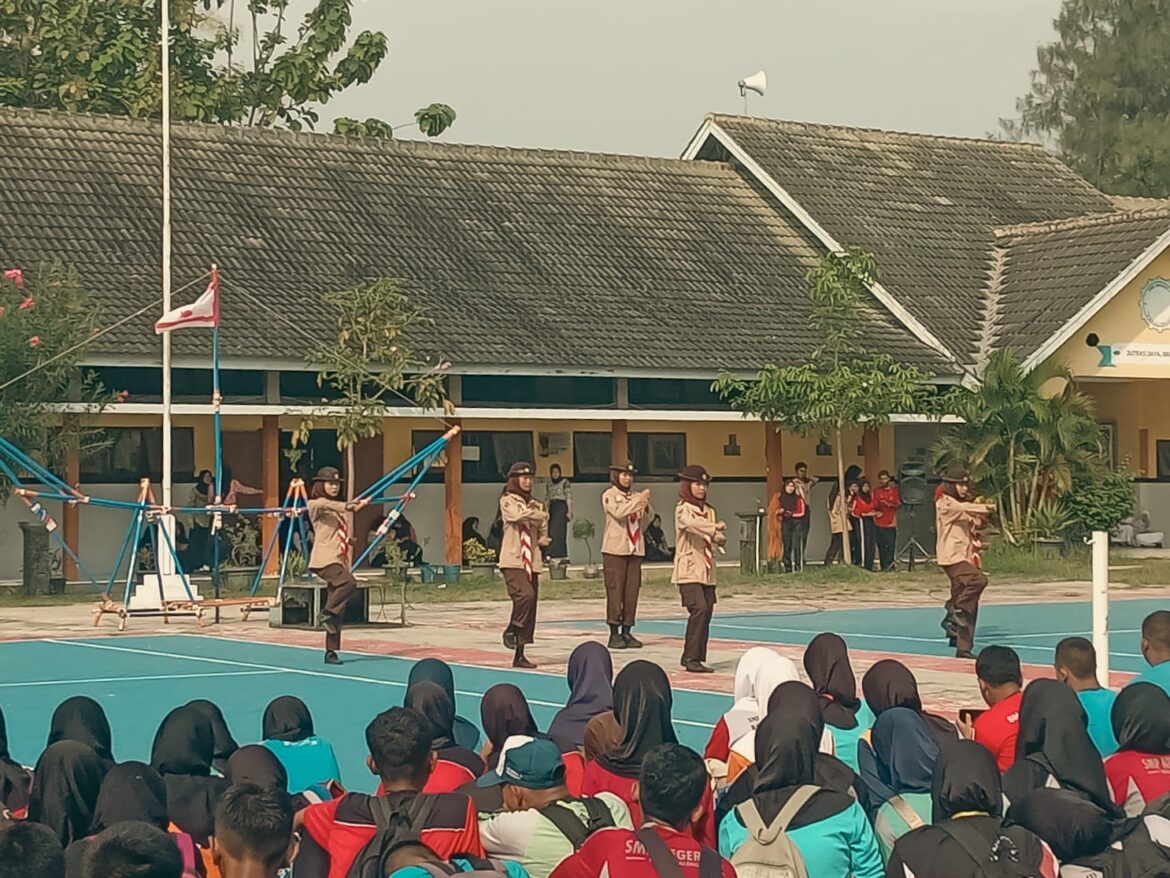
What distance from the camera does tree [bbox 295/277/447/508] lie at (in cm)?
3002

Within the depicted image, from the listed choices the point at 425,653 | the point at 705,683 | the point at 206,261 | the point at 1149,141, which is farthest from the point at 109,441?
the point at 1149,141

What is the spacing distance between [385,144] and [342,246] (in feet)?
13.4

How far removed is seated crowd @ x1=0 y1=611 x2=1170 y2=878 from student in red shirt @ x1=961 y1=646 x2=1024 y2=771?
0.02 metres

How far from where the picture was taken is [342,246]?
33.6 metres

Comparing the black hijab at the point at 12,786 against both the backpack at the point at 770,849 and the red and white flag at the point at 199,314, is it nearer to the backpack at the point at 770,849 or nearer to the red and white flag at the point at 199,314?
the backpack at the point at 770,849

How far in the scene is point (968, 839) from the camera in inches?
249

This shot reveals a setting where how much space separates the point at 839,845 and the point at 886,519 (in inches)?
1073

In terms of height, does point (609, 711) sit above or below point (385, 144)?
below

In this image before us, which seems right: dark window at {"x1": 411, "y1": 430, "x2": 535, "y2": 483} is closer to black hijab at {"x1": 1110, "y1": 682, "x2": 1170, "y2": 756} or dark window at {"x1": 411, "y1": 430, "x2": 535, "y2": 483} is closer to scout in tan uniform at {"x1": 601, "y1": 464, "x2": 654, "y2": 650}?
scout in tan uniform at {"x1": 601, "y1": 464, "x2": 654, "y2": 650}

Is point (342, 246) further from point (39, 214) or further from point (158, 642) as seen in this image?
point (158, 642)

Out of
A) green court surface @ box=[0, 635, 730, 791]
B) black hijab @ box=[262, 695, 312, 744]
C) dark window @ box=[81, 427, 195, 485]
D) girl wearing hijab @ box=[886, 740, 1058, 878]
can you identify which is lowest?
green court surface @ box=[0, 635, 730, 791]

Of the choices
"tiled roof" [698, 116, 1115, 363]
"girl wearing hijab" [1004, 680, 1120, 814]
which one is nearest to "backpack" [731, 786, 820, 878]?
"girl wearing hijab" [1004, 680, 1120, 814]

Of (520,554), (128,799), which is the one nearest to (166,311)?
(520,554)

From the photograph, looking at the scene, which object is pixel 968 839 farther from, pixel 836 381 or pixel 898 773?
pixel 836 381
